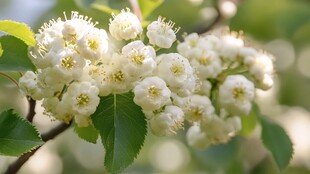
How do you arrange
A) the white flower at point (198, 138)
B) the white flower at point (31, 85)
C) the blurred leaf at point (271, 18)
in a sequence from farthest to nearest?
1. the blurred leaf at point (271, 18)
2. the white flower at point (198, 138)
3. the white flower at point (31, 85)

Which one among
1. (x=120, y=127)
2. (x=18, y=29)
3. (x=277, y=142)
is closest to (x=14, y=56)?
(x=18, y=29)

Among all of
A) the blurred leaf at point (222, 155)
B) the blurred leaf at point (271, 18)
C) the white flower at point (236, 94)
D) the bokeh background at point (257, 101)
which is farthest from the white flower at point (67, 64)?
the blurred leaf at point (222, 155)

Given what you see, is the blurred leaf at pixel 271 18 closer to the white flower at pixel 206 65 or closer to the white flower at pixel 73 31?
the white flower at pixel 206 65

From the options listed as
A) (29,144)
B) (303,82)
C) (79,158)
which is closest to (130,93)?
(29,144)

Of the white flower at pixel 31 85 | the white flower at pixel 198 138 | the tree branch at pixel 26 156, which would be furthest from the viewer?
the white flower at pixel 198 138

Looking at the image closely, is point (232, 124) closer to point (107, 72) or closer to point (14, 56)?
point (107, 72)

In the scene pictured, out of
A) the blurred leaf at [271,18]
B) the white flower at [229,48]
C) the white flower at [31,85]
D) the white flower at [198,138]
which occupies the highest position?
the blurred leaf at [271,18]
